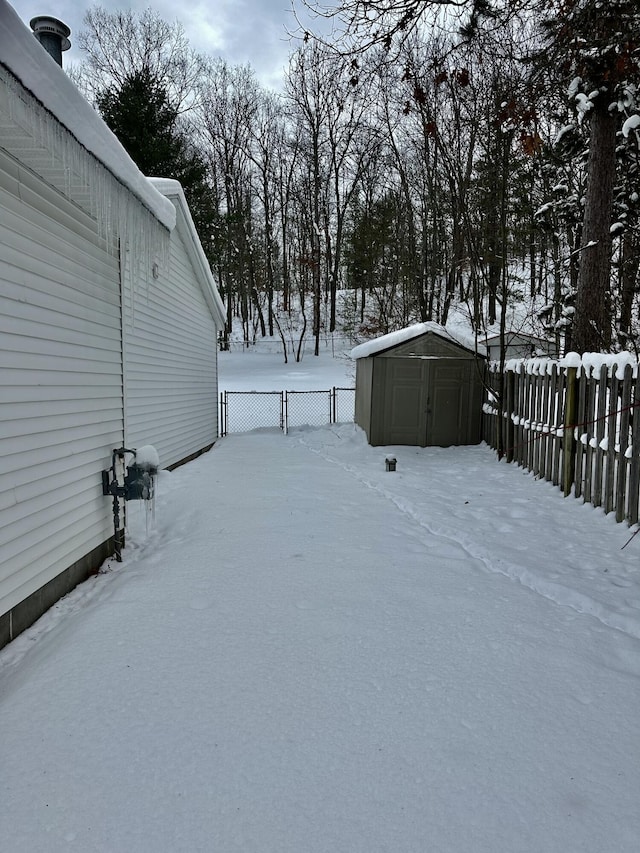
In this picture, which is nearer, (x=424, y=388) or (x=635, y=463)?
(x=635, y=463)

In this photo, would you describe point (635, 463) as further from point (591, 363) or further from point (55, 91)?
point (55, 91)

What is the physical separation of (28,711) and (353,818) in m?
1.39

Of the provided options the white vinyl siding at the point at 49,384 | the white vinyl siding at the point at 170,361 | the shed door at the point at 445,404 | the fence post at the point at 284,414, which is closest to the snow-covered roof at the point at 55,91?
the white vinyl siding at the point at 49,384

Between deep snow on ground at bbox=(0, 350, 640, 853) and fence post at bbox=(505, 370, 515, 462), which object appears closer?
deep snow on ground at bbox=(0, 350, 640, 853)

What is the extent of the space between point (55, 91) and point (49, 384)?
157 centimetres

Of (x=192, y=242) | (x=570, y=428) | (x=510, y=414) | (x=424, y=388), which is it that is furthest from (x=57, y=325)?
(x=424, y=388)

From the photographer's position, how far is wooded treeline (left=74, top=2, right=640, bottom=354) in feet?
15.4

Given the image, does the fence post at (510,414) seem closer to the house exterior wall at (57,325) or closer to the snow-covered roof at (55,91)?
the house exterior wall at (57,325)

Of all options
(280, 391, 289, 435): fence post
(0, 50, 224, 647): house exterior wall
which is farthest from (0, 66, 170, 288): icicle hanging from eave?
(280, 391, 289, 435): fence post

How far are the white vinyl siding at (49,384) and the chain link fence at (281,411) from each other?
871 cm

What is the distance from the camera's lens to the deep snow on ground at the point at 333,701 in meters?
1.52

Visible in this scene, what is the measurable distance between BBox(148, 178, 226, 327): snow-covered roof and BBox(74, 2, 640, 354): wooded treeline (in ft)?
7.87

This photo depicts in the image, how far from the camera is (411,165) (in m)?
16.2

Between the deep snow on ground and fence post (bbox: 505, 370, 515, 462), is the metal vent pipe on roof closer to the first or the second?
the deep snow on ground
